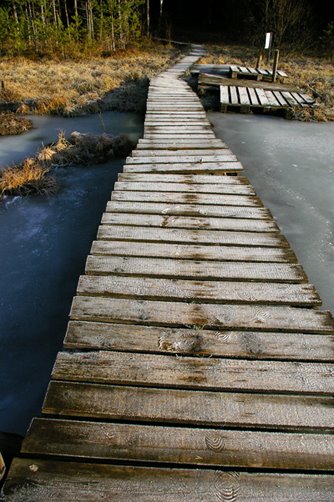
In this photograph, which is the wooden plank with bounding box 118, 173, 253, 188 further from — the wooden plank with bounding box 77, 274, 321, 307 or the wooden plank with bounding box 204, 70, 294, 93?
the wooden plank with bounding box 204, 70, 294, 93

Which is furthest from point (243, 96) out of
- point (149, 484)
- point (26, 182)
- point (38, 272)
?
point (149, 484)

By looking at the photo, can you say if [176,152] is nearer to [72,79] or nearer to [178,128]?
[178,128]

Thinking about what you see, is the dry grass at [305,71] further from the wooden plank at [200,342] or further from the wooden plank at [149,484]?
the wooden plank at [149,484]

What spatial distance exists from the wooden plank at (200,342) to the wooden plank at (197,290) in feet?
0.72

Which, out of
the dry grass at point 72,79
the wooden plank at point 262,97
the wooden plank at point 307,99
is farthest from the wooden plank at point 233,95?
the dry grass at point 72,79

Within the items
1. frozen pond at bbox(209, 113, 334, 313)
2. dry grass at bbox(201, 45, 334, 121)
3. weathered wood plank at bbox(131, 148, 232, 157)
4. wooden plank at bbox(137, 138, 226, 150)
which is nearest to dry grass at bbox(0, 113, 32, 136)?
wooden plank at bbox(137, 138, 226, 150)

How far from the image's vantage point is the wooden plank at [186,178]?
3.36 m

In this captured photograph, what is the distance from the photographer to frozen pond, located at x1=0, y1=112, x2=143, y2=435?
1.89 m

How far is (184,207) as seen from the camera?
2.90 m

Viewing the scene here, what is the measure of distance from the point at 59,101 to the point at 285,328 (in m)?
6.69

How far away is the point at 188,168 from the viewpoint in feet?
11.8

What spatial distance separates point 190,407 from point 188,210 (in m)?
1.68

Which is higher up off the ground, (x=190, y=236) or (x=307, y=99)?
(x=307, y=99)

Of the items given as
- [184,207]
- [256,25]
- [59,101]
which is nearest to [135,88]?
[59,101]
